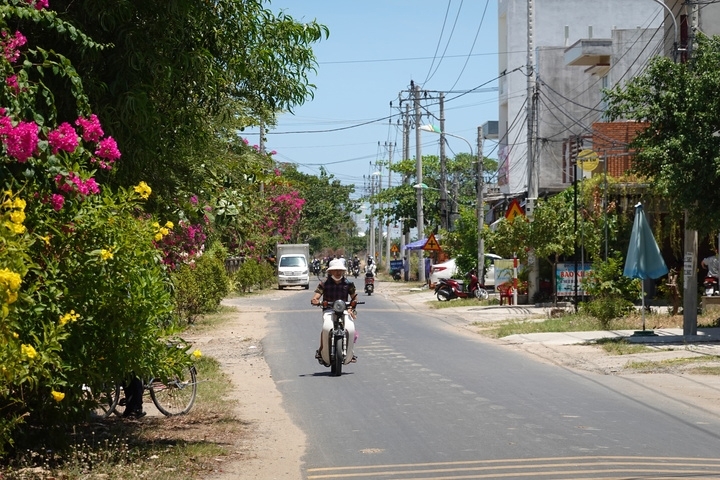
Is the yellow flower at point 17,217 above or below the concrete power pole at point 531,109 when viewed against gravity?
below

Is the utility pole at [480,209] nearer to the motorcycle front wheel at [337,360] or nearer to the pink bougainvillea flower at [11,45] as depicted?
the motorcycle front wheel at [337,360]

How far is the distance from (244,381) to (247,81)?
644cm

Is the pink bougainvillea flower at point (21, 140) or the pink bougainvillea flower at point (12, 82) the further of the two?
the pink bougainvillea flower at point (12, 82)

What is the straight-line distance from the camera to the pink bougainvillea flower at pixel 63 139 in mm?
7887

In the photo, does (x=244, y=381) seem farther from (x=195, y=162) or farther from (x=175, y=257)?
(x=195, y=162)

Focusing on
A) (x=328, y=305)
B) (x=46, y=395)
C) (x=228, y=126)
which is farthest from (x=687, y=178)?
(x=46, y=395)

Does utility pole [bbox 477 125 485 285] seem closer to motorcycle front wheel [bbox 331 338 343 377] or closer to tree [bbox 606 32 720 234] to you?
tree [bbox 606 32 720 234]

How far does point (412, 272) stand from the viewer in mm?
75500

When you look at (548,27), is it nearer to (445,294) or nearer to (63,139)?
(445,294)

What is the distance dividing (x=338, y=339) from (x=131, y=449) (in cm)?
663

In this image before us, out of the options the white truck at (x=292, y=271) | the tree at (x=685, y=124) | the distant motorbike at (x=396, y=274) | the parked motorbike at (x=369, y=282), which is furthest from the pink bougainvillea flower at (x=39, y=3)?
the distant motorbike at (x=396, y=274)

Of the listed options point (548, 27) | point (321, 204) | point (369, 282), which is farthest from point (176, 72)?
point (321, 204)

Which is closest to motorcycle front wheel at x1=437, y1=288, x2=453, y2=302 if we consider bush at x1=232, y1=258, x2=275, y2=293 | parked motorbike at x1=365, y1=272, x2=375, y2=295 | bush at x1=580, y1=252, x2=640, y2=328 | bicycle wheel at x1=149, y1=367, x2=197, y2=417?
parked motorbike at x1=365, y1=272, x2=375, y2=295

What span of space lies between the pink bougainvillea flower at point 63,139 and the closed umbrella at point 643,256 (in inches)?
678
